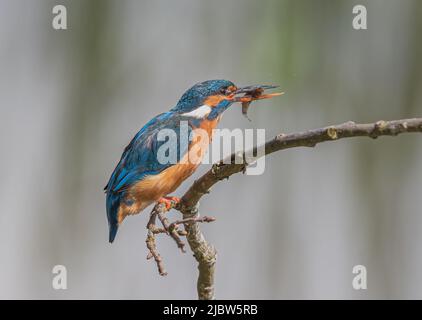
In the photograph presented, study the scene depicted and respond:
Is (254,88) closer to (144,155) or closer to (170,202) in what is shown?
(144,155)

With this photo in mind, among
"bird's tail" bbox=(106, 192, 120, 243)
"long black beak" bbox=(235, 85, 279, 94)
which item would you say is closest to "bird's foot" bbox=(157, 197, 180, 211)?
"bird's tail" bbox=(106, 192, 120, 243)

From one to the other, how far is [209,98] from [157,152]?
0.40 meters

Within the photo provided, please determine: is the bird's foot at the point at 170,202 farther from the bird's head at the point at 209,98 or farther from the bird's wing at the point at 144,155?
the bird's head at the point at 209,98

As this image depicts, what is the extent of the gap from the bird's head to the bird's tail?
1.87 feet

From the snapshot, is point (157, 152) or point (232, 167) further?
point (157, 152)

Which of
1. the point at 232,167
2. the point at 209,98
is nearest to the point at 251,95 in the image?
the point at 209,98

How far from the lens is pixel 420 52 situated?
4.46 m

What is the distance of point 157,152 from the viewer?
351 cm

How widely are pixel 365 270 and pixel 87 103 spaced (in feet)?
6.51

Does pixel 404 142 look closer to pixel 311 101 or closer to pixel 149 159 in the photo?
pixel 311 101

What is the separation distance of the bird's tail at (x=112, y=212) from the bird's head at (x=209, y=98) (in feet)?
1.87

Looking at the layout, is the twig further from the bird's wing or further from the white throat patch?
the white throat patch

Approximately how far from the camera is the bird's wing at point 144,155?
3.43 m

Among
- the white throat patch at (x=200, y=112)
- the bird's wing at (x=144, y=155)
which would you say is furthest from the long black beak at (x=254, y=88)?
the bird's wing at (x=144, y=155)
